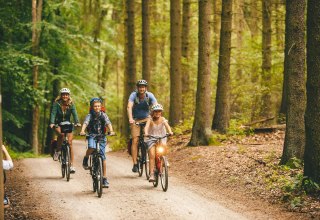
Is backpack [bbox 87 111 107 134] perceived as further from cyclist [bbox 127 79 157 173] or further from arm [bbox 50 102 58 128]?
arm [bbox 50 102 58 128]

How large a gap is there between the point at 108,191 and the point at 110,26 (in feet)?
71.4

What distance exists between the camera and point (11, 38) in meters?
25.9

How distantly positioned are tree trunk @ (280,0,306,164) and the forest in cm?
2

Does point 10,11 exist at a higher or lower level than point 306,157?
higher

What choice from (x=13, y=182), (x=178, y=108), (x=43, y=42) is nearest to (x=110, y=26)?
(x=43, y=42)

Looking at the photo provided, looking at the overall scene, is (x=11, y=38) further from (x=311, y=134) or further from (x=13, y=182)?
(x=311, y=134)

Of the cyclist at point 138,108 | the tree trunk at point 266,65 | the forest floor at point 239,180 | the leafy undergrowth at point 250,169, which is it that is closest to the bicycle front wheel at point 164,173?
the forest floor at point 239,180

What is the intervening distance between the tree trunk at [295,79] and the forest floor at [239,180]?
2.21ft

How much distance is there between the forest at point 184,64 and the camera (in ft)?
36.7

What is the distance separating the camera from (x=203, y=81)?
53.1 ft

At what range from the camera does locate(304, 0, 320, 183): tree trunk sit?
916cm

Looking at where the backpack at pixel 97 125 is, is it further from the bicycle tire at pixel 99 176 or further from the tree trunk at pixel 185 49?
the tree trunk at pixel 185 49

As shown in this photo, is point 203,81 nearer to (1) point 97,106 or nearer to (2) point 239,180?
(2) point 239,180

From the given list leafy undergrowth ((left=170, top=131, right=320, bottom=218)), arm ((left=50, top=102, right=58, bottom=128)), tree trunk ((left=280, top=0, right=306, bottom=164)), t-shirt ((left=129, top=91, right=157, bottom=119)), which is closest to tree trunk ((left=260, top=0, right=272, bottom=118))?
leafy undergrowth ((left=170, top=131, right=320, bottom=218))
